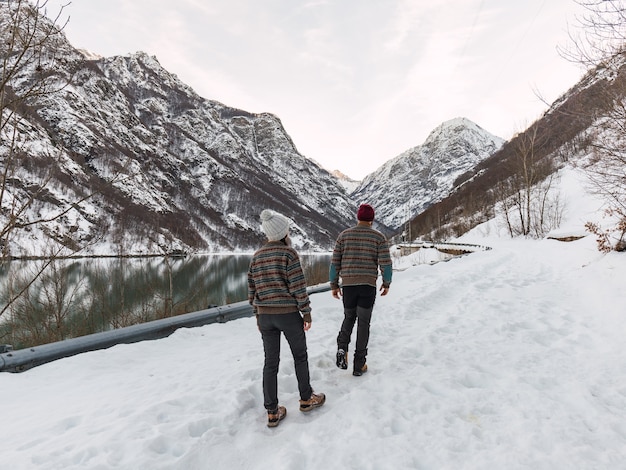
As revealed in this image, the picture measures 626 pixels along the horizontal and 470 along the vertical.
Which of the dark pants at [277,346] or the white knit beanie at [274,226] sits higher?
the white knit beanie at [274,226]

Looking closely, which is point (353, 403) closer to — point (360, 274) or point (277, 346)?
point (277, 346)

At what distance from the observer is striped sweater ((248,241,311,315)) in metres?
3.32

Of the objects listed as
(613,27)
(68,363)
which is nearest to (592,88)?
(613,27)

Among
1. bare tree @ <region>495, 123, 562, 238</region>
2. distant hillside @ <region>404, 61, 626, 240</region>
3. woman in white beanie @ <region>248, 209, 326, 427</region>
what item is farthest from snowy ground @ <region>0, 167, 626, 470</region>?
bare tree @ <region>495, 123, 562, 238</region>

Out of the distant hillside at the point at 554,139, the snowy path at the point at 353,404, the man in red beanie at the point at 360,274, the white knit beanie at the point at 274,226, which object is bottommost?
the snowy path at the point at 353,404

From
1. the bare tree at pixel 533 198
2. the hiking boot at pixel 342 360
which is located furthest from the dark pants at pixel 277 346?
the bare tree at pixel 533 198

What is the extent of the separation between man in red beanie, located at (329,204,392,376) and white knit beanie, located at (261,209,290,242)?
3.72ft

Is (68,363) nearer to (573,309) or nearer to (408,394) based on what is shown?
(408,394)

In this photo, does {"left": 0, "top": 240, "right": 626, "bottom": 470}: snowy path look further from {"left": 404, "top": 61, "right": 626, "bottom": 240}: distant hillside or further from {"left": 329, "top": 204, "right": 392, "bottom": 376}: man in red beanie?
{"left": 404, "top": 61, "right": 626, "bottom": 240}: distant hillside

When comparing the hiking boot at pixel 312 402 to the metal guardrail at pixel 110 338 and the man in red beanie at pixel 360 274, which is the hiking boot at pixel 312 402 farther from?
the metal guardrail at pixel 110 338

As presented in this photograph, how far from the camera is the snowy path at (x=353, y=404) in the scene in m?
2.67

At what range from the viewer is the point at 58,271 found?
34.9 ft

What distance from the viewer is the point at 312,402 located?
347 centimetres

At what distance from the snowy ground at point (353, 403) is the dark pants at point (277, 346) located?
32 centimetres
